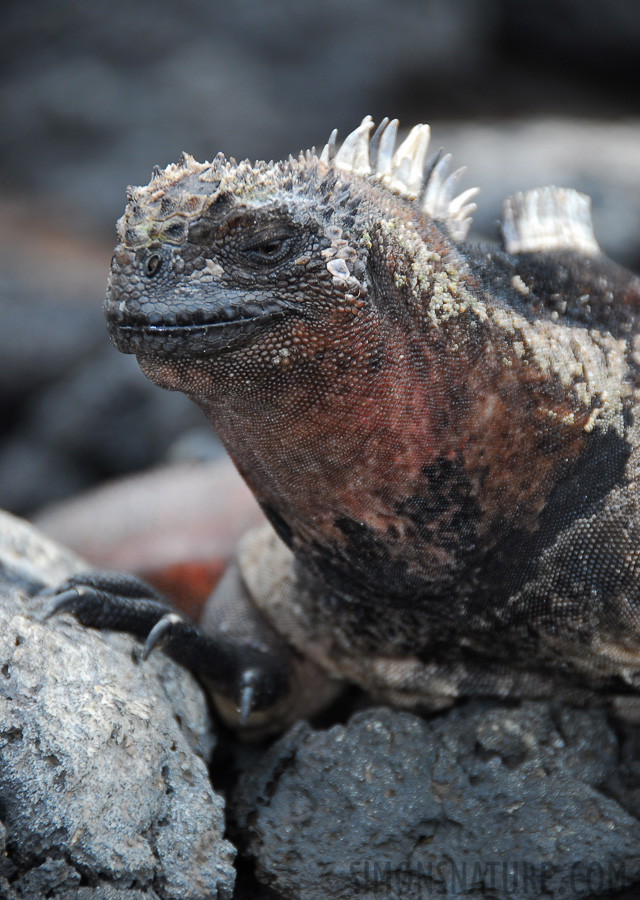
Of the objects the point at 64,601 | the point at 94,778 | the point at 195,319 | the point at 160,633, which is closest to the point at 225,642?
the point at 160,633

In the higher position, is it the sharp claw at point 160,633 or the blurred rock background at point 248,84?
the blurred rock background at point 248,84

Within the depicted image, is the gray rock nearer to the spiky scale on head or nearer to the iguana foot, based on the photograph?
the iguana foot

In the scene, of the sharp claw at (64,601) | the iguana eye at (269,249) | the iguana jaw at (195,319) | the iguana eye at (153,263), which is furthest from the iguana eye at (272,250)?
the sharp claw at (64,601)

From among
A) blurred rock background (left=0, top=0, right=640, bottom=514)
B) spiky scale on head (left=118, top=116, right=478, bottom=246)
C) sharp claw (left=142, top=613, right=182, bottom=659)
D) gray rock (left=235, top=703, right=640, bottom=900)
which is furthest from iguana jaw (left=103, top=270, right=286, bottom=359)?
blurred rock background (left=0, top=0, right=640, bottom=514)

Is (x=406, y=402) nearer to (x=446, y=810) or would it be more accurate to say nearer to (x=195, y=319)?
(x=195, y=319)

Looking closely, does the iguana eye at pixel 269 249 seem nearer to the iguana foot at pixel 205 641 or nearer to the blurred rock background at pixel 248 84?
the iguana foot at pixel 205 641
